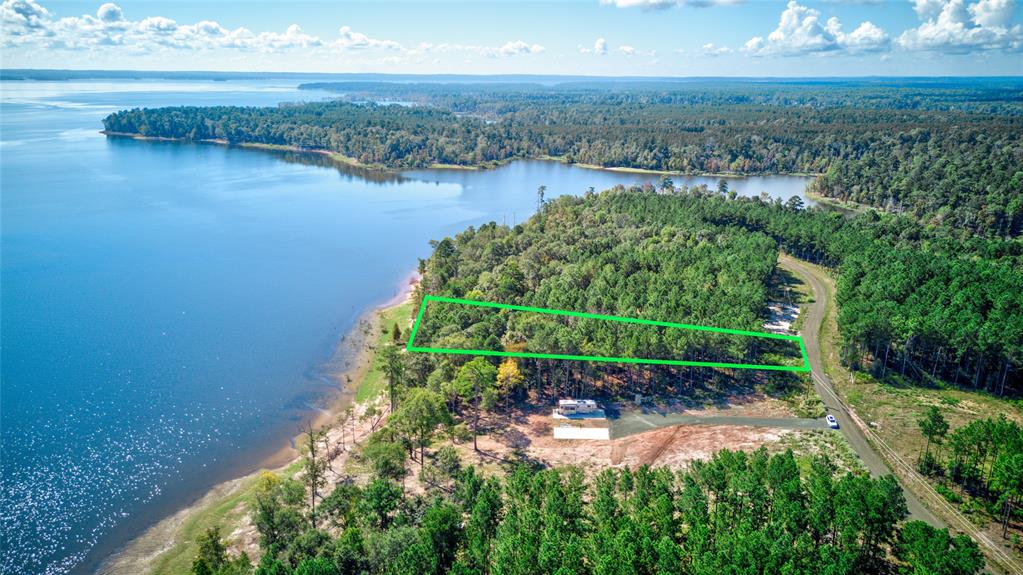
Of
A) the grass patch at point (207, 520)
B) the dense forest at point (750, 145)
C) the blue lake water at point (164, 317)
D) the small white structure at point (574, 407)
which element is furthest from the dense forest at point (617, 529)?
the dense forest at point (750, 145)

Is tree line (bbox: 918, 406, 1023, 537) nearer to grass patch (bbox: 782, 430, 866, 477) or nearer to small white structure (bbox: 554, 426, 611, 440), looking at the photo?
grass patch (bbox: 782, 430, 866, 477)

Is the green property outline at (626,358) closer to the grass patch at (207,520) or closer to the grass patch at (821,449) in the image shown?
the grass patch at (821,449)

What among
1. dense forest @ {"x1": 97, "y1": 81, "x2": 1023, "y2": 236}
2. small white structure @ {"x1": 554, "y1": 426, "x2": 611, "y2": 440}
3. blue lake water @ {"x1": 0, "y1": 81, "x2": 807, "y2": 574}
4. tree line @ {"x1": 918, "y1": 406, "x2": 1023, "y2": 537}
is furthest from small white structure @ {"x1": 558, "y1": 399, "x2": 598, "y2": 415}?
dense forest @ {"x1": 97, "y1": 81, "x2": 1023, "y2": 236}

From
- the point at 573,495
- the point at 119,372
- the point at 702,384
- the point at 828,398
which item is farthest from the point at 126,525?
the point at 828,398

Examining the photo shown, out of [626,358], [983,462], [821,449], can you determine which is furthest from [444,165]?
[983,462]

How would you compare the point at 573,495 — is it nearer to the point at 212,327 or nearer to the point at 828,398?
the point at 828,398

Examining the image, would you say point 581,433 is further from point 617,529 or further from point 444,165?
point 444,165
